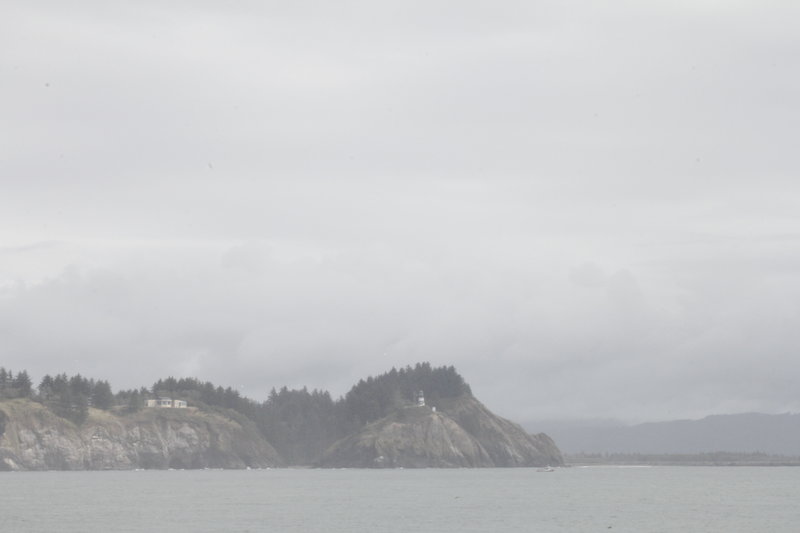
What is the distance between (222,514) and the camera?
4555 inches

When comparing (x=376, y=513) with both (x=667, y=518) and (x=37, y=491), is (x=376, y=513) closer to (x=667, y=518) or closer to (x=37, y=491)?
(x=667, y=518)

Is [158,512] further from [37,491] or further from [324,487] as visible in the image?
[324,487]

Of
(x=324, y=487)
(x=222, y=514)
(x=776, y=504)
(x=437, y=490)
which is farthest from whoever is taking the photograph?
(x=324, y=487)

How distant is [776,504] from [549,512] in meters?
44.5

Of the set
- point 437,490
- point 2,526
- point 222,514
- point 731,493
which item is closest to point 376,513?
point 222,514

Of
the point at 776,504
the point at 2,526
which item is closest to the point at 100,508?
the point at 2,526

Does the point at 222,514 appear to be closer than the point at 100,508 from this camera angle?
Yes

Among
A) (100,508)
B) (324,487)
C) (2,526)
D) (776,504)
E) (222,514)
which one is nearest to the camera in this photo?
(2,526)

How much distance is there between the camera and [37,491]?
161625 mm

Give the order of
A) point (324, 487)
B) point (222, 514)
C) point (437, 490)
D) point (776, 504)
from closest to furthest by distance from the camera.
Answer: point (222, 514)
point (776, 504)
point (437, 490)
point (324, 487)

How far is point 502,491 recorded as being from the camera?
17538 cm

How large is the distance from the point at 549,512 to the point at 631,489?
73890 mm

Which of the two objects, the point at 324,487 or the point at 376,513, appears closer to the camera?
the point at 376,513

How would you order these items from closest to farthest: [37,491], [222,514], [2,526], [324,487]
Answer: [2,526] < [222,514] < [37,491] < [324,487]
